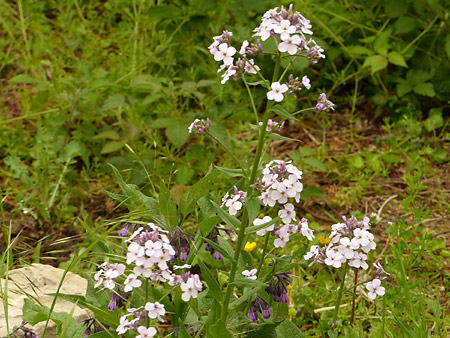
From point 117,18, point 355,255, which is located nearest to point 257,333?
point 355,255

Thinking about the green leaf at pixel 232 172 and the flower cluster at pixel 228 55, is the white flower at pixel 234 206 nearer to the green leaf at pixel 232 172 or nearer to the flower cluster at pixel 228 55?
the green leaf at pixel 232 172

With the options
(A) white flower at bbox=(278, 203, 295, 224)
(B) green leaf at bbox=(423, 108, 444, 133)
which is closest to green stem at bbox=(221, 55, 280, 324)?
(A) white flower at bbox=(278, 203, 295, 224)

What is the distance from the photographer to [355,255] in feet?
5.77

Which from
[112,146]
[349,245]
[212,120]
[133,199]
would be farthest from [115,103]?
[349,245]

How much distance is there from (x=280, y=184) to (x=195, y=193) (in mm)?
457

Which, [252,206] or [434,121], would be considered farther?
[434,121]

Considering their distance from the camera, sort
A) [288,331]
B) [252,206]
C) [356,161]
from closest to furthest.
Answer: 1. [252,206]
2. [288,331]
3. [356,161]

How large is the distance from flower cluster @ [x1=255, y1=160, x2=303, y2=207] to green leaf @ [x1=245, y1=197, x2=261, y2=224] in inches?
0.9

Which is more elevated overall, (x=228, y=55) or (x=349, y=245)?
(x=228, y=55)

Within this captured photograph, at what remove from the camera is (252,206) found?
Answer: 5.14ft

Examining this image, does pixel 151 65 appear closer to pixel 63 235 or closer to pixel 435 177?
pixel 63 235

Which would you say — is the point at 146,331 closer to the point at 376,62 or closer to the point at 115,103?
the point at 115,103

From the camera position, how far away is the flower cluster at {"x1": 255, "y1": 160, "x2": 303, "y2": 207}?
1527 millimetres

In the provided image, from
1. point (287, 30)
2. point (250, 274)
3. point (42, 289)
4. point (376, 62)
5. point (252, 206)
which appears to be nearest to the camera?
point (287, 30)
